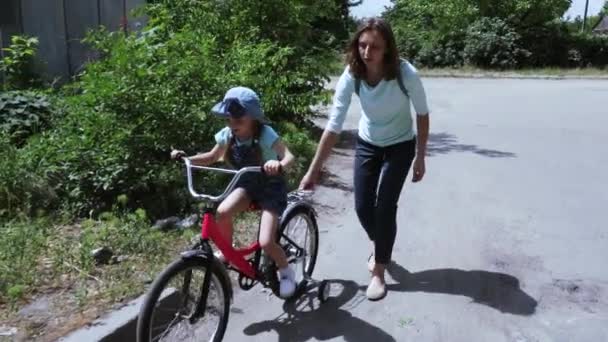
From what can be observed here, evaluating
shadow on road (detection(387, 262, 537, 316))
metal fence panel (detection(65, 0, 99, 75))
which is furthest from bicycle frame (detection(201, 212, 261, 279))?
metal fence panel (detection(65, 0, 99, 75))

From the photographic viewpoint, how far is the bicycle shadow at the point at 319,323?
423cm

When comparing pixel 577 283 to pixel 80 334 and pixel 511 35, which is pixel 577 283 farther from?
pixel 511 35

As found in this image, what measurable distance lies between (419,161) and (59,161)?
3483 millimetres

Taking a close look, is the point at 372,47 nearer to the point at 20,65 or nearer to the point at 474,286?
the point at 474,286

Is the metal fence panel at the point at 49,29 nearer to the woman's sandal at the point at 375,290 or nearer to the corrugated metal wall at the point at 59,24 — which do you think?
the corrugated metal wall at the point at 59,24

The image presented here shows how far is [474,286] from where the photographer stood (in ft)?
16.5

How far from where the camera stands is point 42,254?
4949mm

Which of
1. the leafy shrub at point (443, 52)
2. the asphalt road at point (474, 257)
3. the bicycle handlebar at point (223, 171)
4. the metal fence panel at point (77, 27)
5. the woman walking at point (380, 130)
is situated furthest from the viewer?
the leafy shrub at point (443, 52)

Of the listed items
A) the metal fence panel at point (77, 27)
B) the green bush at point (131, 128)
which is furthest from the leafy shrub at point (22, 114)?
the metal fence panel at point (77, 27)

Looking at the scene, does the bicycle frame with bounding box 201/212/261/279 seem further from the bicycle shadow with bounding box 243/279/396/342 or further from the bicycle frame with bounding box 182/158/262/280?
the bicycle shadow with bounding box 243/279/396/342

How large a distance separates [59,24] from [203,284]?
830 cm

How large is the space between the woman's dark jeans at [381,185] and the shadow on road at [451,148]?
18.1 feet

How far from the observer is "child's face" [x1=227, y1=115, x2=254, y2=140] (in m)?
4.07

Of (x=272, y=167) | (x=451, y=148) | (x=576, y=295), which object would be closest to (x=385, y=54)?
(x=272, y=167)
